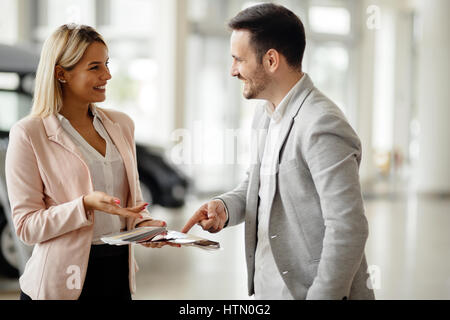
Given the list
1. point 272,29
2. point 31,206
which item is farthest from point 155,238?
point 272,29

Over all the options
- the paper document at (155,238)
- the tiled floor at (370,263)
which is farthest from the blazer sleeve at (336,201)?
the tiled floor at (370,263)

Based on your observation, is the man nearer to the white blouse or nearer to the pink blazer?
the white blouse

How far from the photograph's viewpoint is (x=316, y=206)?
5.37ft

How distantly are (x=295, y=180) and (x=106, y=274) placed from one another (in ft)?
2.23

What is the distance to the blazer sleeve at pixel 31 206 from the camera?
164 centimetres

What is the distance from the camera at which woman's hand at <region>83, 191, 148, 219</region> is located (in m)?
1.58

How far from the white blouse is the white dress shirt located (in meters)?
0.44

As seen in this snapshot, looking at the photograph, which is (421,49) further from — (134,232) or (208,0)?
(134,232)

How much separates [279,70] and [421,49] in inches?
367

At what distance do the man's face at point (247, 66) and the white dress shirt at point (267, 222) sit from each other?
3.0 inches

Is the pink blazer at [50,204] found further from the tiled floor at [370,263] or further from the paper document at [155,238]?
the tiled floor at [370,263]

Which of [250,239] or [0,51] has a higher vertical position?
[0,51]

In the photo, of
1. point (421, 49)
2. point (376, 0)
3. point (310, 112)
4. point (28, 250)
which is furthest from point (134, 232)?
point (376, 0)

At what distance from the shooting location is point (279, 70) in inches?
67.9
